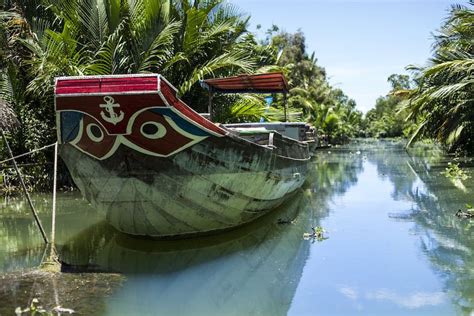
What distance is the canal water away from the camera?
4406mm

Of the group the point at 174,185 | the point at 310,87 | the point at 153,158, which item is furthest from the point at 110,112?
the point at 310,87

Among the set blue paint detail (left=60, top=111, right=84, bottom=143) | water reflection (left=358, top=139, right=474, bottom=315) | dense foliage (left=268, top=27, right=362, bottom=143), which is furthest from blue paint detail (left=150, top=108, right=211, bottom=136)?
dense foliage (left=268, top=27, right=362, bottom=143)

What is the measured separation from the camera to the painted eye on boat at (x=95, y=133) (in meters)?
5.53

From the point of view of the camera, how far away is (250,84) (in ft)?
35.6

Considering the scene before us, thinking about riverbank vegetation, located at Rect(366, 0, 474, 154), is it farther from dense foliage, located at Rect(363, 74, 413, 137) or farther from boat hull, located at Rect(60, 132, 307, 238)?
dense foliage, located at Rect(363, 74, 413, 137)

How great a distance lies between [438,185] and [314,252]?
7.33 meters

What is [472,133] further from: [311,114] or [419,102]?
[311,114]

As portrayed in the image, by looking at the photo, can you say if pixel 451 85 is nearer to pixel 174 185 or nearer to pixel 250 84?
pixel 250 84

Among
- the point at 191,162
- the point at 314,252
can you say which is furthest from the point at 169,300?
the point at 314,252

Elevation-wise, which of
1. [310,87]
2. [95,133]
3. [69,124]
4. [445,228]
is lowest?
[445,228]

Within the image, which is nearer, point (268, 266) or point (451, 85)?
point (268, 266)

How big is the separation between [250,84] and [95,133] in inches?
226

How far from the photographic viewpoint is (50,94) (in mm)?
12328

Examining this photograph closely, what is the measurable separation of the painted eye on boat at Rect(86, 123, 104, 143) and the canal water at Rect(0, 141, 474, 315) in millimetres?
1534
